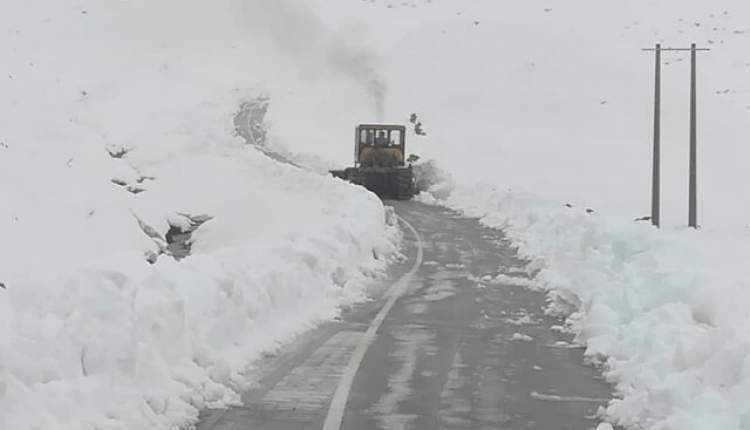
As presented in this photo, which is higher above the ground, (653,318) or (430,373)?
(653,318)

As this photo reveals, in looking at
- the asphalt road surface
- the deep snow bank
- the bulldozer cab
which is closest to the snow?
the deep snow bank

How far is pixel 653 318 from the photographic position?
34.8ft

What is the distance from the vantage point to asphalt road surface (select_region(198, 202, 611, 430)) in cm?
824

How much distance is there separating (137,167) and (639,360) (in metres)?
33.5

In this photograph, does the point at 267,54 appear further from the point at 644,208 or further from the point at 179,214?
the point at 179,214

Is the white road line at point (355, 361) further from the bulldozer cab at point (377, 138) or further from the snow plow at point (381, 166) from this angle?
the bulldozer cab at point (377, 138)

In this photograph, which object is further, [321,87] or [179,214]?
[321,87]

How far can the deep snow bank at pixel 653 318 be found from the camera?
786 cm

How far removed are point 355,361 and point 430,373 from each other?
0.91 meters

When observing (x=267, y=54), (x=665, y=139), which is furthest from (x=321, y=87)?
(x=665, y=139)

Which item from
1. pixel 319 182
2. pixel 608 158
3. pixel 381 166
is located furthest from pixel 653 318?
pixel 608 158

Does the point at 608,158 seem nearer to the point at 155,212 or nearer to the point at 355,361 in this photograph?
the point at 155,212

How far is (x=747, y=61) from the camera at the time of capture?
67.7 m

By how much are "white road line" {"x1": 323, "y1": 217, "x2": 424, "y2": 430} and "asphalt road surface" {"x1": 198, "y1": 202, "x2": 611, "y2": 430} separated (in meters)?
0.01
